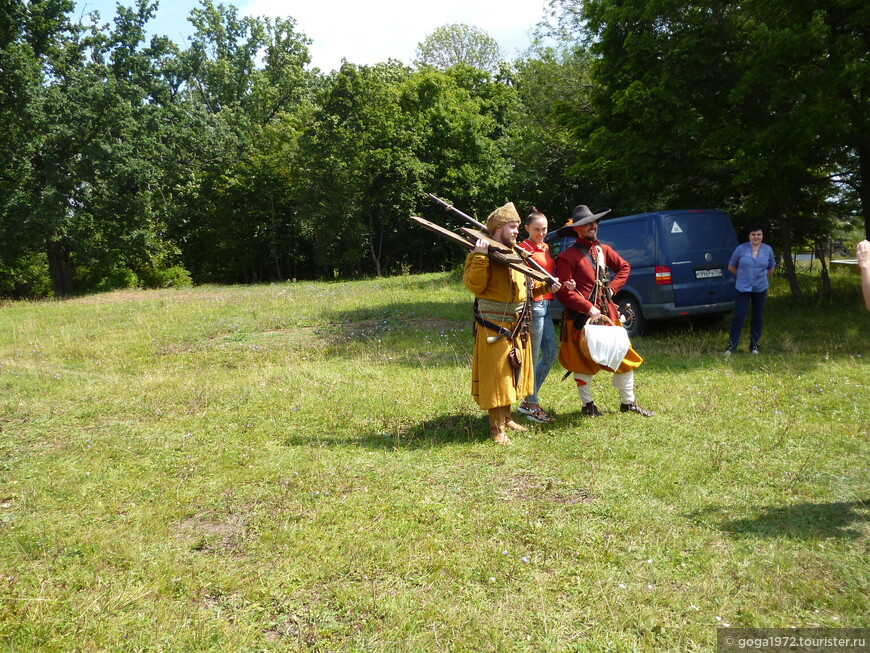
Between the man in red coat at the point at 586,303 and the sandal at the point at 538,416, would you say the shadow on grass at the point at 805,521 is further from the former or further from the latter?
the sandal at the point at 538,416

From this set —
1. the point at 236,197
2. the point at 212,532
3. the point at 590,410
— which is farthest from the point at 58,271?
the point at 212,532

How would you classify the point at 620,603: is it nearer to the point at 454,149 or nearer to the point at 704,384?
the point at 704,384

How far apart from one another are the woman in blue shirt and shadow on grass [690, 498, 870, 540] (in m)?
5.15

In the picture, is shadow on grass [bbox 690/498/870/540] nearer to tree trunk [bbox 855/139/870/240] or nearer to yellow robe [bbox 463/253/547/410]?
yellow robe [bbox 463/253/547/410]

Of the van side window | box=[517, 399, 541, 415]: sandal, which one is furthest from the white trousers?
the van side window

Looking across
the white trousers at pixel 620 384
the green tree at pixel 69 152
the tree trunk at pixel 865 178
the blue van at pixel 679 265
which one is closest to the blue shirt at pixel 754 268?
the blue van at pixel 679 265

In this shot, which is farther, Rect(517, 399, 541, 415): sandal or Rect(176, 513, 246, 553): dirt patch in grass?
Rect(517, 399, 541, 415): sandal

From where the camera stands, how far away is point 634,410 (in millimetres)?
6523

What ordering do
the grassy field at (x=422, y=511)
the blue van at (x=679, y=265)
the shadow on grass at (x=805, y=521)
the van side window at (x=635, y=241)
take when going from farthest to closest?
the van side window at (x=635, y=241) < the blue van at (x=679, y=265) < the shadow on grass at (x=805, y=521) < the grassy field at (x=422, y=511)

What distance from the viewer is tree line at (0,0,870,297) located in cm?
1172

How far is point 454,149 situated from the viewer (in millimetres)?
36094

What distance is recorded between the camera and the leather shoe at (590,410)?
21.4ft

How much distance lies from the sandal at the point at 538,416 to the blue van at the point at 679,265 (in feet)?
14.2

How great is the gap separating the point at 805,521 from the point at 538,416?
270 centimetres
